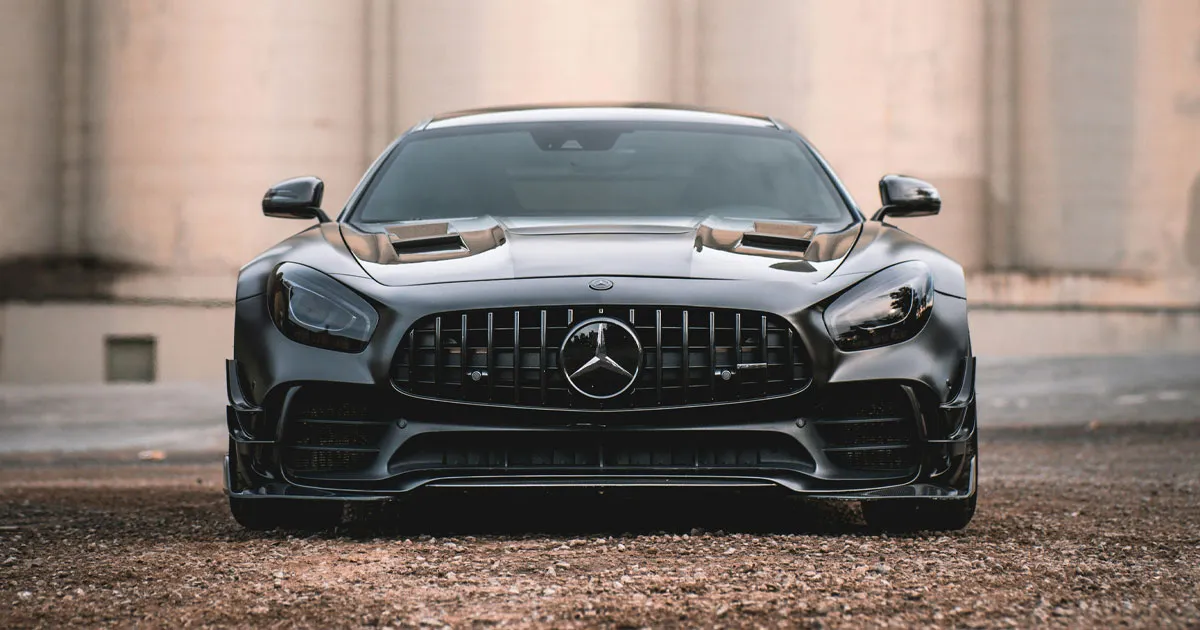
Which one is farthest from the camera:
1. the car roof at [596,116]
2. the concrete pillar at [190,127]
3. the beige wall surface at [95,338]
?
the concrete pillar at [190,127]

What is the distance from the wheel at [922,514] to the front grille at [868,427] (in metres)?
0.23

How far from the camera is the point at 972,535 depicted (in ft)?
13.4

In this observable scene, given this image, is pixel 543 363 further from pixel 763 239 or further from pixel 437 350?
pixel 763 239

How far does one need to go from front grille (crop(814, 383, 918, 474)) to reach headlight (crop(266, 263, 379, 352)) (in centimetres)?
120

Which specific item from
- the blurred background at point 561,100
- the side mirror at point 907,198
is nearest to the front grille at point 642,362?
the side mirror at point 907,198

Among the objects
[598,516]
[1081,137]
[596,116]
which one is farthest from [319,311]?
[1081,137]

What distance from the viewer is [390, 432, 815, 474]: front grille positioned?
376 cm

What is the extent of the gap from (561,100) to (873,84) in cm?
287

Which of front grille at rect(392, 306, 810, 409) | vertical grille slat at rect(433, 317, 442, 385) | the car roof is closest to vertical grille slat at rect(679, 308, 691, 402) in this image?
front grille at rect(392, 306, 810, 409)

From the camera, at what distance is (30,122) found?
12734 mm

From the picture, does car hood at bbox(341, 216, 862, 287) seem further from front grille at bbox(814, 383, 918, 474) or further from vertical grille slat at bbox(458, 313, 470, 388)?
front grille at bbox(814, 383, 918, 474)

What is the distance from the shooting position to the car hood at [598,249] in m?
3.85

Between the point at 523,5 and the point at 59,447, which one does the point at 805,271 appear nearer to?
the point at 59,447

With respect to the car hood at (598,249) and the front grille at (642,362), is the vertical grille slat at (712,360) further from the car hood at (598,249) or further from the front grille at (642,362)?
the car hood at (598,249)
